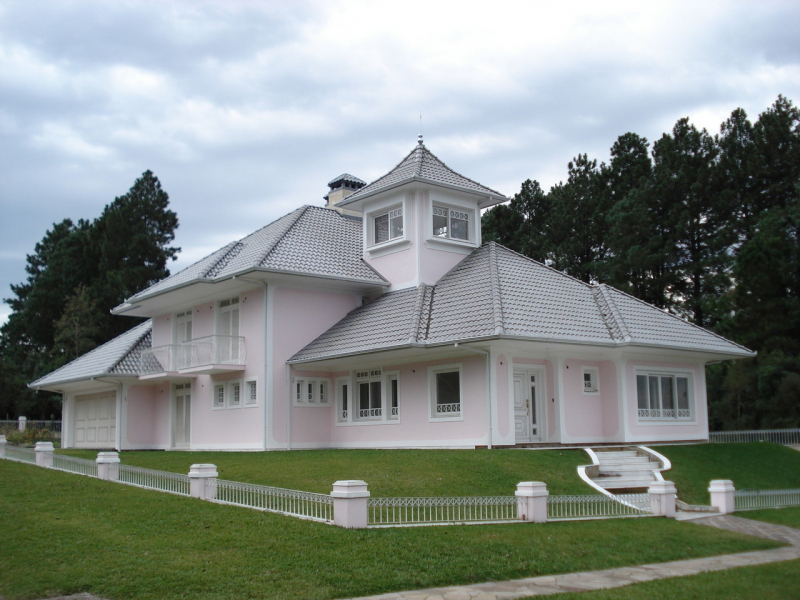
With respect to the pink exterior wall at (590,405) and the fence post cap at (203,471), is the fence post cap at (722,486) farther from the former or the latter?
the fence post cap at (203,471)

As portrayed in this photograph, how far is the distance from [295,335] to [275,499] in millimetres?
12459

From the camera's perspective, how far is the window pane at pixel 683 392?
25.0 metres

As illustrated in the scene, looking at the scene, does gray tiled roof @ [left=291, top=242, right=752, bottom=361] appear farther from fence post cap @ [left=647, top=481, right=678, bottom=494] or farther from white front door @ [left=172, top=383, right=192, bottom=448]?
white front door @ [left=172, top=383, right=192, bottom=448]

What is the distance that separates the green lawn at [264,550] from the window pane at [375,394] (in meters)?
10.7

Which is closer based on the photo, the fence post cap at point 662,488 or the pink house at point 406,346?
the fence post cap at point 662,488

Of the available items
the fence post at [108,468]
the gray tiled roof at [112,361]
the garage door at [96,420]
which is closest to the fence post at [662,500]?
the fence post at [108,468]

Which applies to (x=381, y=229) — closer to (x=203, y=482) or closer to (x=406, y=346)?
(x=406, y=346)

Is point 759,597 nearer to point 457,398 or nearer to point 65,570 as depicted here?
point 65,570

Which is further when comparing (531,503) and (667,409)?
(667,409)

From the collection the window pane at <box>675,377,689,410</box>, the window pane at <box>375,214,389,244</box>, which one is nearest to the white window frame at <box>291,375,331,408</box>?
the window pane at <box>375,214,389,244</box>

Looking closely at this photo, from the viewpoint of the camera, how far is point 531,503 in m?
13.4

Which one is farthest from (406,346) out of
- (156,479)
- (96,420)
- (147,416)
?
(96,420)

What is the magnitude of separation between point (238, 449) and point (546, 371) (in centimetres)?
1001

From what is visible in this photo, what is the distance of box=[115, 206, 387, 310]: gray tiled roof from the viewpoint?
25328 mm
